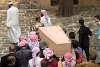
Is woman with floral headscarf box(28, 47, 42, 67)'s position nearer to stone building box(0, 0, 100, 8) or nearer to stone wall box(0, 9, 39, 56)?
stone wall box(0, 9, 39, 56)

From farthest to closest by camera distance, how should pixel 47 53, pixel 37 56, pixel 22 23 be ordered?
1. pixel 22 23
2. pixel 37 56
3. pixel 47 53

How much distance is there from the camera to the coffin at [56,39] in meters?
14.5

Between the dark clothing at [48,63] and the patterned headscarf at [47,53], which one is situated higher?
the patterned headscarf at [47,53]

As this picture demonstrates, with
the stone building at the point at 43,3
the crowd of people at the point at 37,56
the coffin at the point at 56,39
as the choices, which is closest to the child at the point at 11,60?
the crowd of people at the point at 37,56

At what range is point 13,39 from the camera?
59.3 feet

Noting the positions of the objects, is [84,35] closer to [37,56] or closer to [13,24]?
[13,24]

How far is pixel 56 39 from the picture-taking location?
1520 centimetres

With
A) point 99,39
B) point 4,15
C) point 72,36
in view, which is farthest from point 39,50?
point 4,15

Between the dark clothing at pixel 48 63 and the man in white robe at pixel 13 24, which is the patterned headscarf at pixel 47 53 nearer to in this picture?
the dark clothing at pixel 48 63

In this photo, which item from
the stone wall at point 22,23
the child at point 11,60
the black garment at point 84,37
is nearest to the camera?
the child at point 11,60

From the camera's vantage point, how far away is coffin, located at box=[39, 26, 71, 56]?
1452 centimetres

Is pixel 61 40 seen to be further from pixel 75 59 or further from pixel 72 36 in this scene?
pixel 75 59

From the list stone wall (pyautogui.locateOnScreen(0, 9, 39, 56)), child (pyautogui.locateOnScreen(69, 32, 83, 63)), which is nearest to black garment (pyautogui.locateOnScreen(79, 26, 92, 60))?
child (pyautogui.locateOnScreen(69, 32, 83, 63))

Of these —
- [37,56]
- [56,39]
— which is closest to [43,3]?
[56,39]
